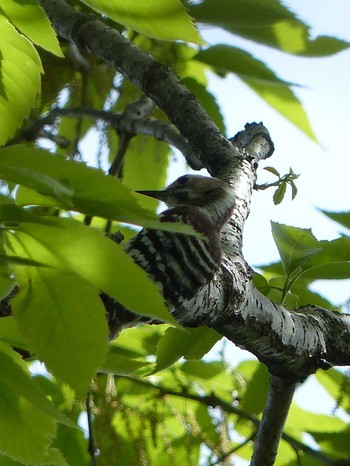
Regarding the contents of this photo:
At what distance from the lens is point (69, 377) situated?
3.31 ft

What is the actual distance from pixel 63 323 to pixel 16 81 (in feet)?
1.40

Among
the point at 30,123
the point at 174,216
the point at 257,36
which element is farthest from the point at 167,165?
the point at 174,216

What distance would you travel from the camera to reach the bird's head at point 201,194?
1.90 meters

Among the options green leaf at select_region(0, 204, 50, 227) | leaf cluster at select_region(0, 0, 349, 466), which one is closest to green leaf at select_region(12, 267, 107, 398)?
leaf cluster at select_region(0, 0, 349, 466)

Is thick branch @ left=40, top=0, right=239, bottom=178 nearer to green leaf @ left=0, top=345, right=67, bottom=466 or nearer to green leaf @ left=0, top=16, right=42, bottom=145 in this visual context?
green leaf @ left=0, top=16, right=42, bottom=145

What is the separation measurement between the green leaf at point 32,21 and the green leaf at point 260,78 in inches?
38.5

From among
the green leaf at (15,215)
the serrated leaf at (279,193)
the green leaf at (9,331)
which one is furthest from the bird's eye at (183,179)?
the green leaf at (15,215)

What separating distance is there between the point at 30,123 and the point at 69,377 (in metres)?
1.60

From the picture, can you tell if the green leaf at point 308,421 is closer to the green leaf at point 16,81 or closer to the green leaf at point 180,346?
the green leaf at point 180,346

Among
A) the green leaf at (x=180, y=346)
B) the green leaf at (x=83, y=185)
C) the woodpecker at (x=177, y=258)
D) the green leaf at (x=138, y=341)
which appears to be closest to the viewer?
the green leaf at (x=83, y=185)

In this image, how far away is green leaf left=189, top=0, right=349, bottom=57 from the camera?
195cm

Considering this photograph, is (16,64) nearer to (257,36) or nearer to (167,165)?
(257,36)

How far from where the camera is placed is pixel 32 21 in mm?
1221

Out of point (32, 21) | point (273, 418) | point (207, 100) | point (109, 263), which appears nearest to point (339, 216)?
point (273, 418)
